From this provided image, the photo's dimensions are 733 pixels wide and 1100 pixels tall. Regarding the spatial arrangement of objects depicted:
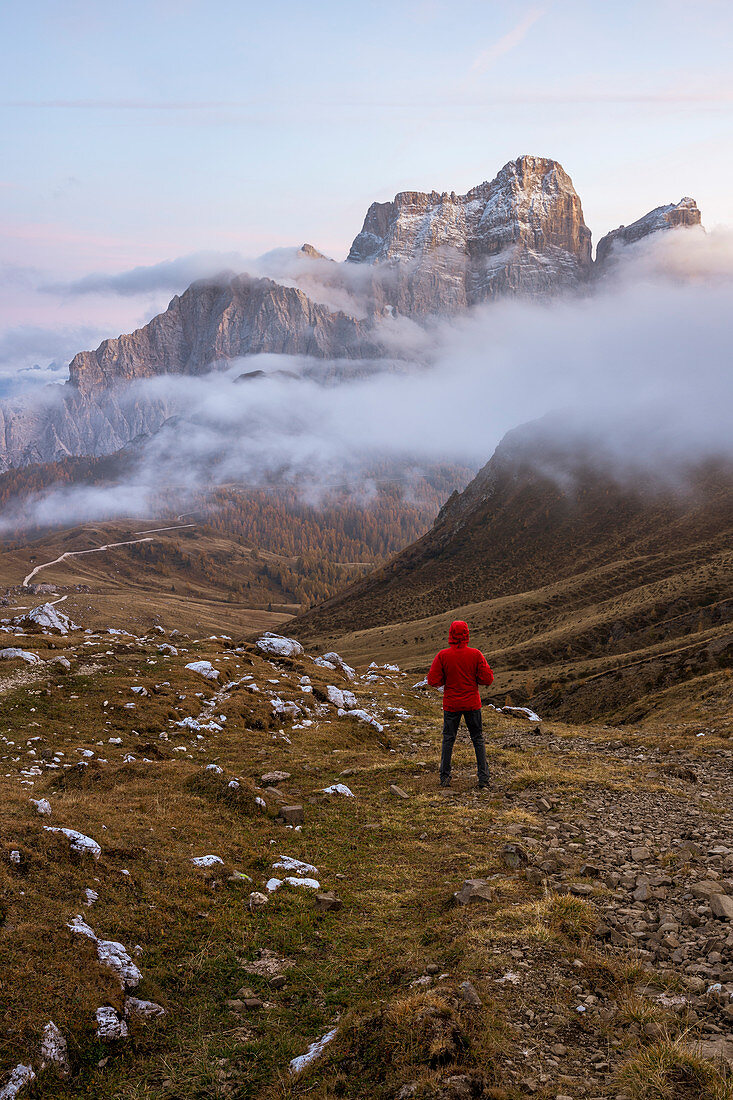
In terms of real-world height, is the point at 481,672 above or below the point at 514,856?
above

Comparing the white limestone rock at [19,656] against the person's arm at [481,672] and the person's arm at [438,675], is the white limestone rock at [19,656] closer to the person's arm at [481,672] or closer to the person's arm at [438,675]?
the person's arm at [438,675]

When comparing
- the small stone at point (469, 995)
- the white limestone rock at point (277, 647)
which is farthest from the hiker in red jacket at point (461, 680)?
the white limestone rock at point (277, 647)

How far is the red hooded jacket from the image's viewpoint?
17.7 metres

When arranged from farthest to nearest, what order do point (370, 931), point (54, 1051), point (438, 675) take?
point (438, 675) < point (370, 931) < point (54, 1051)

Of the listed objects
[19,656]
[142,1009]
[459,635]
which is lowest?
[142,1009]

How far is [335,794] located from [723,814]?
10.6 meters

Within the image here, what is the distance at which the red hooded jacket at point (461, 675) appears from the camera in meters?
17.7

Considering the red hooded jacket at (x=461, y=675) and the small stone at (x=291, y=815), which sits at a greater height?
the red hooded jacket at (x=461, y=675)

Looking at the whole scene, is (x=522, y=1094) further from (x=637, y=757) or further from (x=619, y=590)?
(x=619, y=590)

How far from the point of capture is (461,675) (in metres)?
17.7

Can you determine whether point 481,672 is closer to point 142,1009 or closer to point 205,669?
point 142,1009

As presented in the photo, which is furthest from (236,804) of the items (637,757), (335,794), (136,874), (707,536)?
(707,536)

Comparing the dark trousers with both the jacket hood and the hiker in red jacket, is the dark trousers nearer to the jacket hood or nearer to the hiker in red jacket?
the hiker in red jacket

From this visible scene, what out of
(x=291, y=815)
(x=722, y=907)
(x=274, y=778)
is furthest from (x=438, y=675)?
(x=722, y=907)
